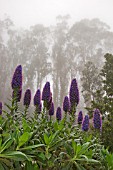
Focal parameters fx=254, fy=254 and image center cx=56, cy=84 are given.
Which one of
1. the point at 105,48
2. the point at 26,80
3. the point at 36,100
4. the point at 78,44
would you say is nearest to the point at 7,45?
the point at 26,80

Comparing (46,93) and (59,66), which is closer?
(46,93)

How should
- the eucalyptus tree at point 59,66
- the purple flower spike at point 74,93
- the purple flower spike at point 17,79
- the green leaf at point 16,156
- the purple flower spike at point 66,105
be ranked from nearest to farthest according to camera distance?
the green leaf at point 16,156 < the purple flower spike at point 17,79 < the purple flower spike at point 74,93 < the purple flower spike at point 66,105 < the eucalyptus tree at point 59,66

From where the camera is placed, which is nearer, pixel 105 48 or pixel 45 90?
pixel 45 90

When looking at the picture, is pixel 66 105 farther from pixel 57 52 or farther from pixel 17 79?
pixel 57 52

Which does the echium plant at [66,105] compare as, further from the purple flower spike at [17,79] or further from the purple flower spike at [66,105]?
the purple flower spike at [17,79]

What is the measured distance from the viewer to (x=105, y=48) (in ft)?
105

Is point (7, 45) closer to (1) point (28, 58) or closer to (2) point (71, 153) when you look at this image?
(1) point (28, 58)

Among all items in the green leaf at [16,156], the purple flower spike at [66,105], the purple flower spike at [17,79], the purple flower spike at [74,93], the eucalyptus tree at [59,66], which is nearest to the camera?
the green leaf at [16,156]

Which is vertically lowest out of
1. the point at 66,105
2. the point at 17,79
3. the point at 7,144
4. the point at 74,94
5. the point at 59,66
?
the point at 7,144

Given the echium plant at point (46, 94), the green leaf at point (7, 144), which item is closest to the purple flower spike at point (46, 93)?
the echium plant at point (46, 94)

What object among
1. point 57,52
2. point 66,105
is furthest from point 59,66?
point 66,105

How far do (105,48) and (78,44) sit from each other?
3735mm

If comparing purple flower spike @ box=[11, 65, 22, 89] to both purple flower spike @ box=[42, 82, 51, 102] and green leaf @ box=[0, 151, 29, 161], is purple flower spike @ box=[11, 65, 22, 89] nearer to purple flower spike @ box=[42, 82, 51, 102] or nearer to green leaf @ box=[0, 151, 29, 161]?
purple flower spike @ box=[42, 82, 51, 102]

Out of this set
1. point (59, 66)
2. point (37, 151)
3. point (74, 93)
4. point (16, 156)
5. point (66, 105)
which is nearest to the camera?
point (16, 156)
